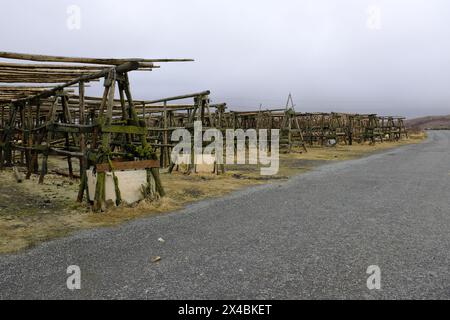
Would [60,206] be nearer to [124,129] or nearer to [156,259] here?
[124,129]

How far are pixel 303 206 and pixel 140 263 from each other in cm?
450

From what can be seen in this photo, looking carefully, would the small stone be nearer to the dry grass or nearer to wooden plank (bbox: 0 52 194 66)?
the dry grass

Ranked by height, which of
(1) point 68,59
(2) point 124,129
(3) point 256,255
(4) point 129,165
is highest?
(1) point 68,59

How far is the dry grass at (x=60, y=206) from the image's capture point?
19.3 feet

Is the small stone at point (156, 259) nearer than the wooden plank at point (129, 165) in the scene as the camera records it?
Yes

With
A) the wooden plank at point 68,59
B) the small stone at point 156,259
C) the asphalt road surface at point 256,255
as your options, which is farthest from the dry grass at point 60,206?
the wooden plank at point 68,59

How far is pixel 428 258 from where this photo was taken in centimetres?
458

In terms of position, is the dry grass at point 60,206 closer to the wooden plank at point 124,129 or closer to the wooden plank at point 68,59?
the wooden plank at point 124,129

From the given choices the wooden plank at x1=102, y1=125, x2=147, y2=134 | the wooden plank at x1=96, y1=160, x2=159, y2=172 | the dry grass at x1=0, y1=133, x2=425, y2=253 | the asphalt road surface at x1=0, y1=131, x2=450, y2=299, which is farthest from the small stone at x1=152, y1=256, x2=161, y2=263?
the wooden plank at x1=102, y1=125, x2=147, y2=134

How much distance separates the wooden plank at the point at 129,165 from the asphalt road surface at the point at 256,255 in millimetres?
1567

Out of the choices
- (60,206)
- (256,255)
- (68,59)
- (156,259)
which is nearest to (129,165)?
(60,206)

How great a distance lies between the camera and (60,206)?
7.86 metres

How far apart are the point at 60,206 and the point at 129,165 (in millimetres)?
1824
